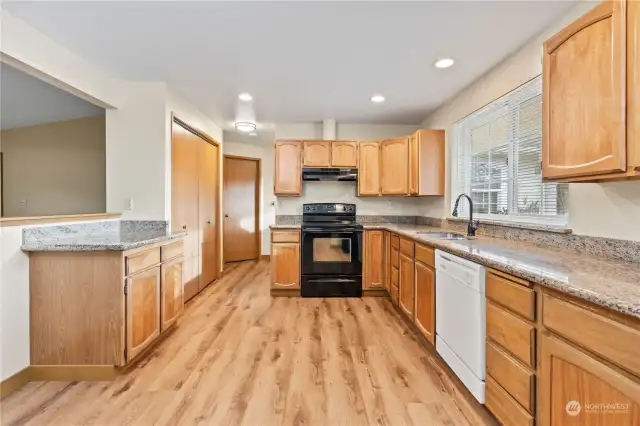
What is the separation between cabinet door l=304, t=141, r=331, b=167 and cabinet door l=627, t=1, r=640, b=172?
3089 millimetres

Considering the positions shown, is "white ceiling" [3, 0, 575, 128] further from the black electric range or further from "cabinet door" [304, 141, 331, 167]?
the black electric range

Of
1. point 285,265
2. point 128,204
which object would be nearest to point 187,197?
point 128,204

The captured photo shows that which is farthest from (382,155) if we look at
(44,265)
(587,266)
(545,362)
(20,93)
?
(20,93)

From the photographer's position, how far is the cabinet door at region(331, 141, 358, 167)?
4074 millimetres

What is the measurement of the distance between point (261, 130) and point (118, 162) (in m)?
2.39

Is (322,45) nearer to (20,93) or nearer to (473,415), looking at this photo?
(473,415)

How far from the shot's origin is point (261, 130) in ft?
16.0

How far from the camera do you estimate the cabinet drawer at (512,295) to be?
1.28 m

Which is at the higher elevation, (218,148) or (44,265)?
(218,148)

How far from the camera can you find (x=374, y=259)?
12.5 ft

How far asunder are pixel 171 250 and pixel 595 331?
107 inches

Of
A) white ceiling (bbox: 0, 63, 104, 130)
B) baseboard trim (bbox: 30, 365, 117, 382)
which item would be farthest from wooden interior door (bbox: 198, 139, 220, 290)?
baseboard trim (bbox: 30, 365, 117, 382)

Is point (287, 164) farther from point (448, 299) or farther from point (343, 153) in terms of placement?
point (448, 299)

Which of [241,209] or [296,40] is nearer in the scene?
[296,40]
